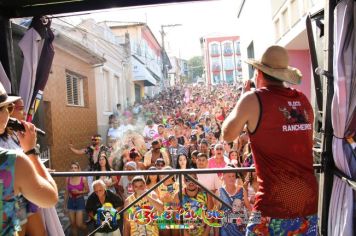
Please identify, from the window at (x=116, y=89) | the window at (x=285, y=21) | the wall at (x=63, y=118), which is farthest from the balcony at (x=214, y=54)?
the window at (x=285, y=21)

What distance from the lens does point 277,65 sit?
2.16 metres

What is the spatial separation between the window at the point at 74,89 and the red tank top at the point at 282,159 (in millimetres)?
8299

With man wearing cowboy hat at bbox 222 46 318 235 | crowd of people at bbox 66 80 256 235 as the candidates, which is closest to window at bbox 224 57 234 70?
crowd of people at bbox 66 80 256 235

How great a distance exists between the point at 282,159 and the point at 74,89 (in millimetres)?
9145

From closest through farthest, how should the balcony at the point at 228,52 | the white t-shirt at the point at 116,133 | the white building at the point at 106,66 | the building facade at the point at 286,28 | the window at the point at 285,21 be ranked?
the building facade at the point at 286,28, the window at the point at 285,21, the white t-shirt at the point at 116,133, the white building at the point at 106,66, the balcony at the point at 228,52

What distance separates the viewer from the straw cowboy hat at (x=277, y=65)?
2.13m

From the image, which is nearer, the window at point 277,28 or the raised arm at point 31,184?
the raised arm at point 31,184

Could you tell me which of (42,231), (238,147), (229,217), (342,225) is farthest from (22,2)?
(238,147)

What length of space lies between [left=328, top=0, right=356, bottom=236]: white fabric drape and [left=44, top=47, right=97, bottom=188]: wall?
6436 mm

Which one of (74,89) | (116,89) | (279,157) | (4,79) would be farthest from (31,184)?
(116,89)

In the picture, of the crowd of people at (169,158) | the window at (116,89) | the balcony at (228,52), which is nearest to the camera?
the crowd of people at (169,158)

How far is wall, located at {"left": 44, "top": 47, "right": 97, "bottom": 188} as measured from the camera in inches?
320

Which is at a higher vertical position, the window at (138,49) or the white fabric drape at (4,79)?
the window at (138,49)

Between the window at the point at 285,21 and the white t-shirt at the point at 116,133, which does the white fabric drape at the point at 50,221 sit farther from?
the window at the point at 285,21
